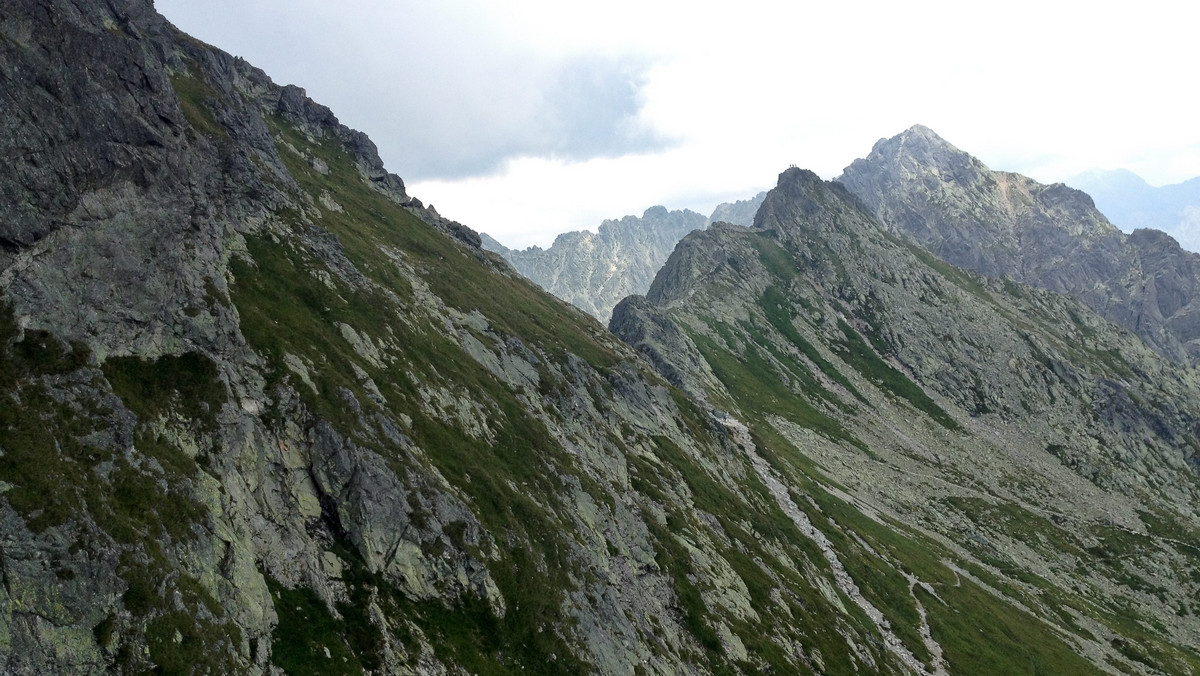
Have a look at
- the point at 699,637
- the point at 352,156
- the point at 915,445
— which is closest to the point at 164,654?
the point at 699,637

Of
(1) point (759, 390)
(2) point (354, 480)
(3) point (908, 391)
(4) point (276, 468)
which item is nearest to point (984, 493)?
(3) point (908, 391)

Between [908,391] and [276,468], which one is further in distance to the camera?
[908,391]

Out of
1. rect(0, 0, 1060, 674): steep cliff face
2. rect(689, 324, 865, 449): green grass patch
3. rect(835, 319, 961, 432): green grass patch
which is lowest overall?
rect(0, 0, 1060, 674): steep cliff face

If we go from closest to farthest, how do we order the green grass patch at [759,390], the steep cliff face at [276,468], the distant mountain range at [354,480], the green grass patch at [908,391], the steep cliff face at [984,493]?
the steep cliff face at [276,468]
the distant mountain range at [354,480]
the steep cliff face at [984,493]
the green grass patch at [759,390]
the green grass patch at [908,391]

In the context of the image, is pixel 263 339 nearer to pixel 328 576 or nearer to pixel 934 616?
pixel 328 576

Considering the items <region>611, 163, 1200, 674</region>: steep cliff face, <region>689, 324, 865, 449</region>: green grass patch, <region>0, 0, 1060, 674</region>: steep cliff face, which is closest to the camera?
<region>0, 0, 1060, 674</region>: steep cliff face

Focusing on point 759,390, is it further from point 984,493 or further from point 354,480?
point 354,480

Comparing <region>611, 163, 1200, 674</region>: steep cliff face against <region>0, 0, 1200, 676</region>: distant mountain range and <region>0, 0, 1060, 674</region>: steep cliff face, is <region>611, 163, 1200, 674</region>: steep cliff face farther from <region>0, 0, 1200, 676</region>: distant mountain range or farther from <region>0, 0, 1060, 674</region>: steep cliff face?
<region>0, 0, 1060, 674</region>: steep cliff face

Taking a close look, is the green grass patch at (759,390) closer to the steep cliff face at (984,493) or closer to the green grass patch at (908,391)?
the steep cliff face at (984,493)

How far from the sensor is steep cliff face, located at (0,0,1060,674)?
27938 mm

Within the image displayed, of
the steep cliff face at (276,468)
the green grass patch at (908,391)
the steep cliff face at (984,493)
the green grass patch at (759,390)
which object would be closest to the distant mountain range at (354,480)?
the steep cliff face at (276,468)

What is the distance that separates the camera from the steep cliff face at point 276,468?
27.9m

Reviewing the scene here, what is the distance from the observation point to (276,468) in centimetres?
3928

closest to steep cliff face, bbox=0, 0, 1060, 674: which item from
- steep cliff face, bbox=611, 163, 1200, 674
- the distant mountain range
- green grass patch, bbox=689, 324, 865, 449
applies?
the distant mountain range
